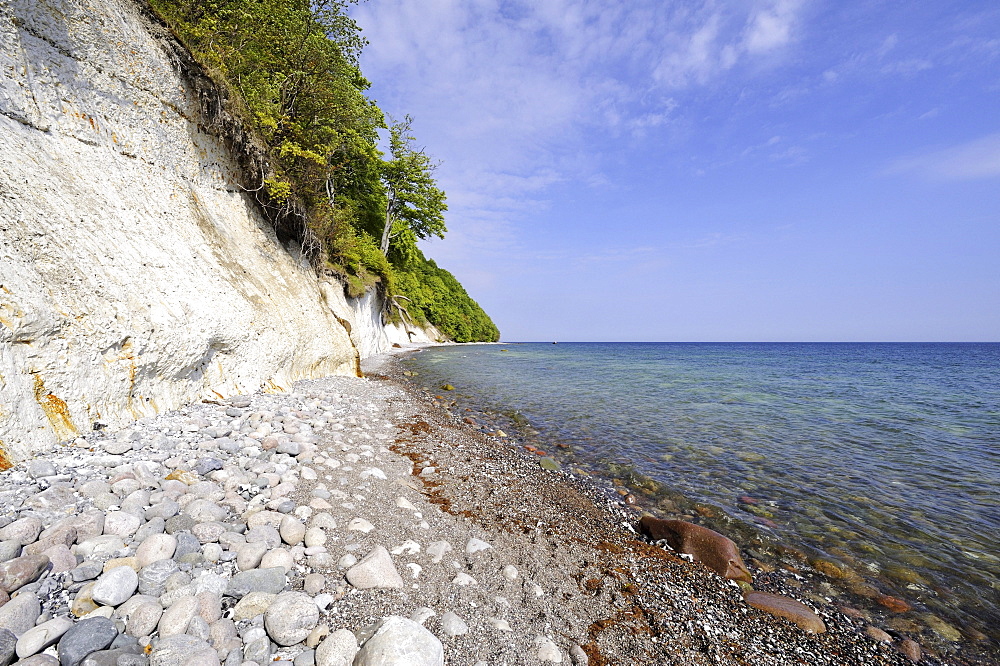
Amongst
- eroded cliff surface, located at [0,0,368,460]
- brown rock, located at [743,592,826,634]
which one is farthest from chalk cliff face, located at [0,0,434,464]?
brown rock, located at [743,592,826,634]

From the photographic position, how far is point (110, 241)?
5.89 metres

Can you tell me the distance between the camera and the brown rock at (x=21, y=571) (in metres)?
2.50

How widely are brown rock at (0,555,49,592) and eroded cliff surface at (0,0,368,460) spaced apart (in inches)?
87.5

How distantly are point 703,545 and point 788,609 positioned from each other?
3.26 feet

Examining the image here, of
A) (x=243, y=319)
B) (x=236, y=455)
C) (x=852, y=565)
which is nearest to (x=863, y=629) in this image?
(x=852, y=565)

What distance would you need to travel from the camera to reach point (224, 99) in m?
8.91

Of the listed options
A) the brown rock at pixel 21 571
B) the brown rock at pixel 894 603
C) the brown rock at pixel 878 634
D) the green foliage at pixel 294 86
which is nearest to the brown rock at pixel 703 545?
the brown rock at pixel 878 634

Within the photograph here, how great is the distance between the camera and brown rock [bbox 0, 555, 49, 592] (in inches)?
98.4

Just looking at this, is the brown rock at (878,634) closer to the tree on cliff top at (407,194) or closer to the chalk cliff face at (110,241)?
the chalk cliff face at (110,241)

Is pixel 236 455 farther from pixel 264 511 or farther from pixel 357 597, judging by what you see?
pixel 357 597

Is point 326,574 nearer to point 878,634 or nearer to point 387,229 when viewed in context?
point 878,634

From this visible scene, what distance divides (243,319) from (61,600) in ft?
21.0

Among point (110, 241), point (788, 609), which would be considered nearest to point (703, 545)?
point (788, 609)

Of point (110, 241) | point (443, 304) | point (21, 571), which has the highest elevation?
point (443, 304)
